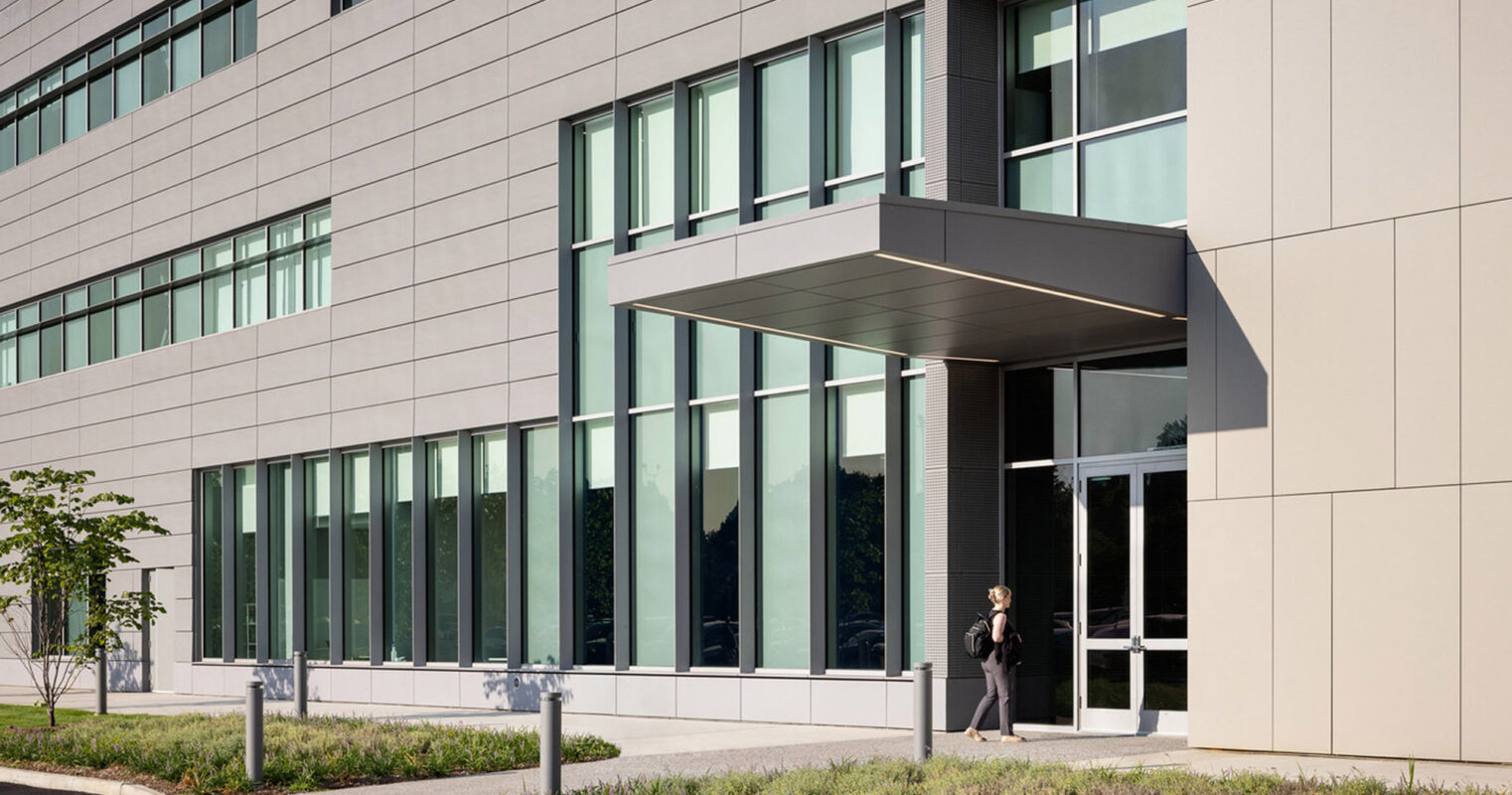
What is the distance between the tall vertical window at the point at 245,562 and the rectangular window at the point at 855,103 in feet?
53.6

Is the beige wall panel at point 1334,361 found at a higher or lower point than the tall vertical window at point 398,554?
higher

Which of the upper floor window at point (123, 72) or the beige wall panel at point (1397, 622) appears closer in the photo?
the beige wall panel at point (1397, 622)

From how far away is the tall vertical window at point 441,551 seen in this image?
28.3m

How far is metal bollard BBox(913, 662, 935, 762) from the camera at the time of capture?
13.8 metres

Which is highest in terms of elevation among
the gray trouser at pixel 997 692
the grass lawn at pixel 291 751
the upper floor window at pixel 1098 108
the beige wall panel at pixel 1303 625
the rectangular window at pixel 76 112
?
the rectangular window at pixel 76 112

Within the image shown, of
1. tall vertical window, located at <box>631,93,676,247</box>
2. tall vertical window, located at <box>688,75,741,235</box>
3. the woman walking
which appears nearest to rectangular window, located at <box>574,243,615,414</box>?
tall vertical window, located at <box>631,93,676,247</box>

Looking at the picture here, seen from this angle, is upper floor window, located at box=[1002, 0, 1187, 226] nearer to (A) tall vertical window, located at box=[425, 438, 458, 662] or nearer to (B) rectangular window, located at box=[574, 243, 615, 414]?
(B) rectangular window, located at box=[574, 243, 615, 414]

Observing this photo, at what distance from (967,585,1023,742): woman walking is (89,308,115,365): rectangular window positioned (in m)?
26.5

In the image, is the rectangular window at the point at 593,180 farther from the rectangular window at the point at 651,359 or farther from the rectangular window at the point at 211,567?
the rectangular window at the point at 211,567

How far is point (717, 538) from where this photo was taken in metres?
23.3

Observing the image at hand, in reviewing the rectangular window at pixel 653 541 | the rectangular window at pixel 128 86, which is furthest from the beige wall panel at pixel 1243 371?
the rectangular window at pixel 128 86

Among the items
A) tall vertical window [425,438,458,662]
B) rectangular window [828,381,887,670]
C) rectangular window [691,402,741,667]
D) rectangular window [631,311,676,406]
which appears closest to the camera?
rectangular window [828,381,887,670]

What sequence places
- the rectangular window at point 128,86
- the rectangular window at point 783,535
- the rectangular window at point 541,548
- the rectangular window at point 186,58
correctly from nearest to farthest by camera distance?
the rectangular window at point 783,535 → the rectangular window at point 541,548 → the rectangular window at point 186,58 → the rectangular window at point 128,86

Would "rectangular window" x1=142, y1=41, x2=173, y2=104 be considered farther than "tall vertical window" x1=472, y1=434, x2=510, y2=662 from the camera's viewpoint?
Yes
